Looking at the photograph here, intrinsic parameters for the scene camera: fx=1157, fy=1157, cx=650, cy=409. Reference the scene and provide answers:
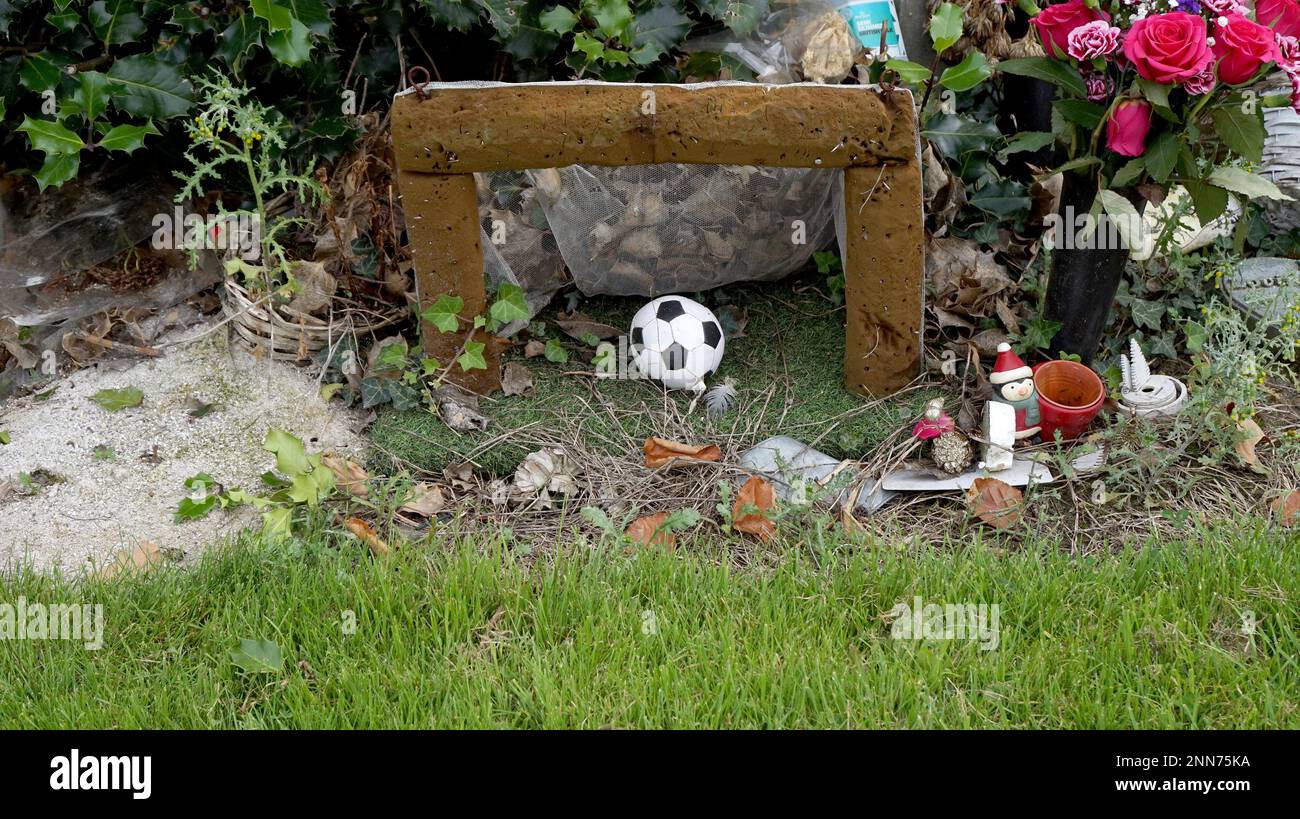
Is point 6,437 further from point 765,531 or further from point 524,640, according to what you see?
point 765,531

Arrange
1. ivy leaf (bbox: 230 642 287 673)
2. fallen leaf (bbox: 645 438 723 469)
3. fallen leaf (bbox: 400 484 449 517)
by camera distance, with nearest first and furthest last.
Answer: ivy leaf (bbox: 230 642 287 673) → fallen leaf (bbox: 400 484 449 517) → fallen leaf (bbox: 645 438 723 469)

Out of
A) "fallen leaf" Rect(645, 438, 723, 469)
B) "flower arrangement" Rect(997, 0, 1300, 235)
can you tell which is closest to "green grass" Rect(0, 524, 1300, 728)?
"fallen leaf" Rect(645, 438, 723, 469)

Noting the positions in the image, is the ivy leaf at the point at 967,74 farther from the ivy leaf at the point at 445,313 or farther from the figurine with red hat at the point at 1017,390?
the ivy leaf at the point at 445,313

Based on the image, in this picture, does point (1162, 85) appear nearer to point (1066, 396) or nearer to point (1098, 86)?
point (1098, 86)

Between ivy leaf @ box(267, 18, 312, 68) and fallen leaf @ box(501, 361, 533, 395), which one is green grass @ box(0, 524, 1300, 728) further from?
ivy leaf @ box(267, 18, 312, 68)

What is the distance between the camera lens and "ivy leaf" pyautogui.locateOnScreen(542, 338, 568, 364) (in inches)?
143

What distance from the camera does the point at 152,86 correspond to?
349 centimetres

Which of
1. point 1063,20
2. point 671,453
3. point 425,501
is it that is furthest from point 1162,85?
point 425,501

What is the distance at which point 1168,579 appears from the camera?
2.78 metres

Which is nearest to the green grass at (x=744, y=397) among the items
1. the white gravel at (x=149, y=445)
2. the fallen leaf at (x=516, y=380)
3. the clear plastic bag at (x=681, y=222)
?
the fallen leaf at (x=516, y=380)

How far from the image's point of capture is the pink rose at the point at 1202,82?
2.90 m

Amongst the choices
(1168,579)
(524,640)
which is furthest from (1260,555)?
(524,640)

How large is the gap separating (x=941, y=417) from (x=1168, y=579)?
2.32 feet

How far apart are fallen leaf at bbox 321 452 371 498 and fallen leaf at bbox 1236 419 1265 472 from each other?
7.87 feet
